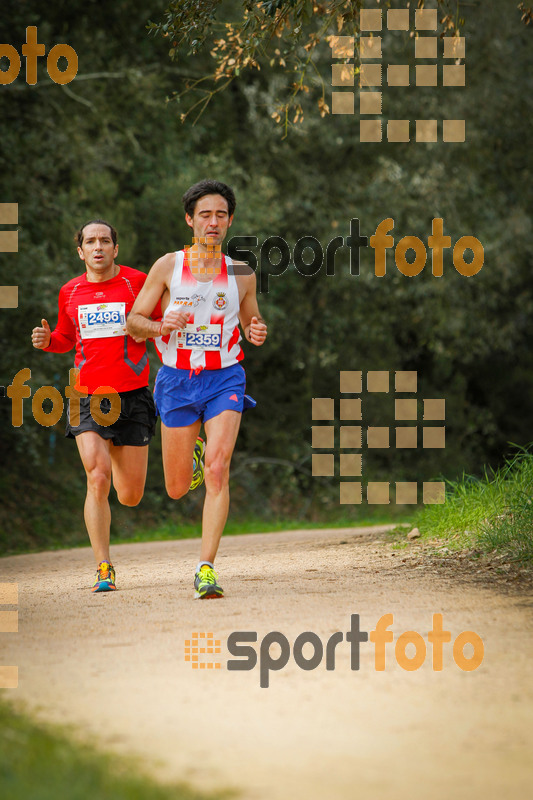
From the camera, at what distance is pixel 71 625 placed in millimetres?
5410

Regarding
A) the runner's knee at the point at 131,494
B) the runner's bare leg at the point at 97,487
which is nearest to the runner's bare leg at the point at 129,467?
the runner's knee at the point at 131,494

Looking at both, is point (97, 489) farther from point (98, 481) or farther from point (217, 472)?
point (217, 472)

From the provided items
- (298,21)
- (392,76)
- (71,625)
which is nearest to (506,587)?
(71,625)

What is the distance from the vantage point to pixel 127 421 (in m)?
7.10

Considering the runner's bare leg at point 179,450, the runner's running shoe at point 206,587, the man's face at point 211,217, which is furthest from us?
the runner's bare leg at point 179,450

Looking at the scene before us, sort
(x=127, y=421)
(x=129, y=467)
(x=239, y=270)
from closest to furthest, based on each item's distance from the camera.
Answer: (x=239, y=270) → (x=127, y=421) → (x=129, y=467)

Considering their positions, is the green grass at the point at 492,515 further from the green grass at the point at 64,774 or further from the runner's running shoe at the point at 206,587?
the green grass at the point at 64,774

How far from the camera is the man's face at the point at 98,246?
701cm

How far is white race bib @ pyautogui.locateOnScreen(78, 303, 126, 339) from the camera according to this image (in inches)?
273

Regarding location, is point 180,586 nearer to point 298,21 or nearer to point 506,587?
point 506,587

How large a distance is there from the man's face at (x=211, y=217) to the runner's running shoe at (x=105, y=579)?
2199mm

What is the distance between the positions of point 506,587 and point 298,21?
430 centimetres

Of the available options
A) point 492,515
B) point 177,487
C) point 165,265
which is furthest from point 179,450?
point 492,515

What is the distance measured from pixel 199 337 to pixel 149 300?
0.40 metres
